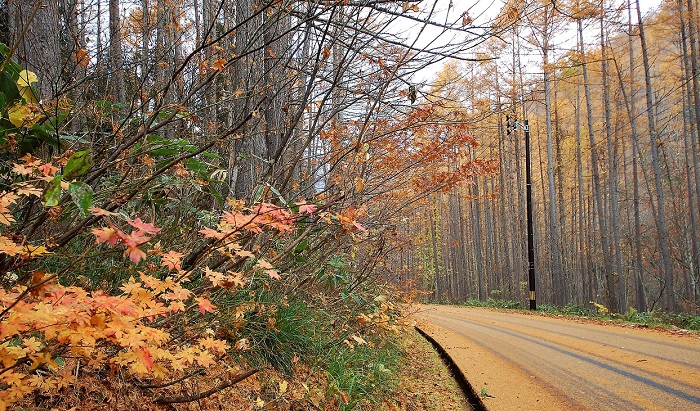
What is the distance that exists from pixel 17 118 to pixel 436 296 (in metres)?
33.7

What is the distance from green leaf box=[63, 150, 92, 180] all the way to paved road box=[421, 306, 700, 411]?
13.3 ft

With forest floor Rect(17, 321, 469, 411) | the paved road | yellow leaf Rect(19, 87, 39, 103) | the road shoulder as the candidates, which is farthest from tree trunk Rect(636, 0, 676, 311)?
yellow leaf Rect(19, 87, 39, 103)

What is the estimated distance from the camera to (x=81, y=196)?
1400 mm

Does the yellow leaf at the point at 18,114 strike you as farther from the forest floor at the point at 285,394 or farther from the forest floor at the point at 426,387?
the forest floor at the point at 426,387

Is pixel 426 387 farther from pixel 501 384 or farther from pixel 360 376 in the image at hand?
pixel 360 376

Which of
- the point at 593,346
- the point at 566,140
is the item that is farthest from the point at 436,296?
the point at 593,346

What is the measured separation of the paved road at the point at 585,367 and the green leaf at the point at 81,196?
4.03m

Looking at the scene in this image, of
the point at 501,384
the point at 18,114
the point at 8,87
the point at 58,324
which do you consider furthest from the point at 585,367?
the point at 8,87

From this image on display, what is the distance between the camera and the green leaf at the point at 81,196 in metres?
1.38

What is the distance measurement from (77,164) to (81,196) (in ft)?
1.33

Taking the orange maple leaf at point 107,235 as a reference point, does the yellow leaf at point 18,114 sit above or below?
above

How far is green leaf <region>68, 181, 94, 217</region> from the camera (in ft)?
4.52

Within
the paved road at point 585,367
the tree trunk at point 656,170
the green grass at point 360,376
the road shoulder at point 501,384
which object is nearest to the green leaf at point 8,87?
the green grass at point 360,376

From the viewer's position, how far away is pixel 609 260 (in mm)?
16172
